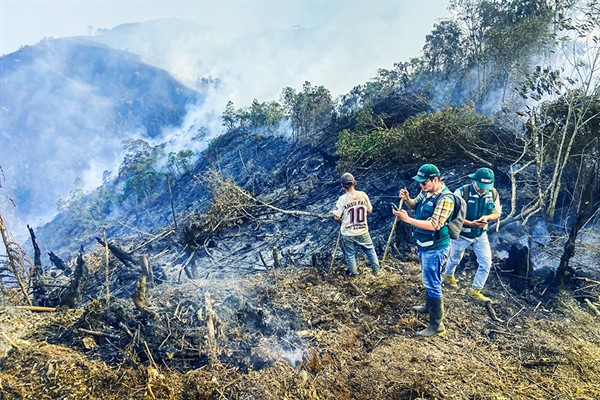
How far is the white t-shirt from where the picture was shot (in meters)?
4.85

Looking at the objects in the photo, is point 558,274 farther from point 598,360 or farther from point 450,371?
point 450,371

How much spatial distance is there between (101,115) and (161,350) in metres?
60.1

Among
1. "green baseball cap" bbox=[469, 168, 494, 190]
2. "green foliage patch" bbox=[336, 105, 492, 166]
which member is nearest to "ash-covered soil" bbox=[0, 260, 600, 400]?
"green baseball cap" bbox=[469, 168, 494, 190]

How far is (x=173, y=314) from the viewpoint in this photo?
4051mm

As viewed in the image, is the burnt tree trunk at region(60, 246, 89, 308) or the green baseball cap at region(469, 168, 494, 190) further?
the burnt tree trunk at region(60, 246, 89, 308)

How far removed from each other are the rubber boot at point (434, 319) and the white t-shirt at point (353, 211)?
5.15 ft

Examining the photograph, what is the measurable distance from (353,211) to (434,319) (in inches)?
70.6

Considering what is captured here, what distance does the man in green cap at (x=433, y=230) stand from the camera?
11.0 ft

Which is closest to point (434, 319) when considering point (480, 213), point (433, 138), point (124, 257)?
point (480, 213)

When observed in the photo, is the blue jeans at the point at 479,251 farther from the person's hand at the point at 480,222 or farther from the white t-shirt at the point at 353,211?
the white t-shirt at the point at 353,211

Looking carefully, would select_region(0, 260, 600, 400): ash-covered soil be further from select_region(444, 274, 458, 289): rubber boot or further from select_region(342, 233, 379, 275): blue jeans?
select_region(342, 233, 379, 275): blue jeans

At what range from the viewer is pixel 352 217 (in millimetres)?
4898

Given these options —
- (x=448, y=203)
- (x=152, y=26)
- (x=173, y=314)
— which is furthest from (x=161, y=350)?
(x=152, y=26)

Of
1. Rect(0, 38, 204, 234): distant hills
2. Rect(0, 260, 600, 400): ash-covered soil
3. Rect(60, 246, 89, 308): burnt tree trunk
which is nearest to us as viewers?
Rect(0, 260, 600, 400): ash-covered soil
